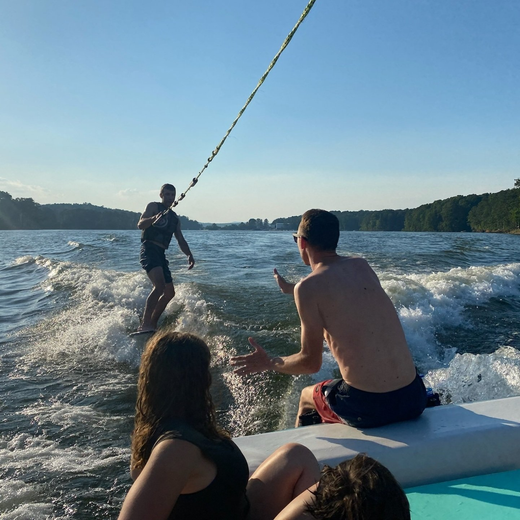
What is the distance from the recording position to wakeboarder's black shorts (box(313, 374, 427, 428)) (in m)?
2.72

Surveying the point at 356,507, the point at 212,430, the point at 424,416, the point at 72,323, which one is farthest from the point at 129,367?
the point at 356,507

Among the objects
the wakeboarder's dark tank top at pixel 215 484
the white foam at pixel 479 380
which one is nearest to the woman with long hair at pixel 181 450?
the wakeboarder's dark tank top at pixel 215 484

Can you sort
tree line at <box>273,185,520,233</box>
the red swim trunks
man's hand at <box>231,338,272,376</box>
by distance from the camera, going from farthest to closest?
tree line at <box>273,185,520,233</box>
the red swim trunks
man's hand at <box>231,338,272,376</box>

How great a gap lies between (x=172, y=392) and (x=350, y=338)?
4.04ft

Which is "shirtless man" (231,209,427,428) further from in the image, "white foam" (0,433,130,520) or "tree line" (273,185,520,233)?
"tree line" (273,185,520,233)

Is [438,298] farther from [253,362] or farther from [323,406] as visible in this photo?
[253,362]

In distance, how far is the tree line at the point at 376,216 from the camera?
78.2 meters

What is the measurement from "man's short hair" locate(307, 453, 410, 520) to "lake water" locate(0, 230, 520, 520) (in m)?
2.41

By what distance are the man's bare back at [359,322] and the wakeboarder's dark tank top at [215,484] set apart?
3.54 ft

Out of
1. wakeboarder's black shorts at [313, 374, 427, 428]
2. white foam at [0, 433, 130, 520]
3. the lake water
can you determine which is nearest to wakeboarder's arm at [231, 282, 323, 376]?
wakeboarder's black shorts at [313, 374, 427, 428]

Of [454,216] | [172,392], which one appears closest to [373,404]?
[172,392]

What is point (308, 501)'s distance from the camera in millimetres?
1612

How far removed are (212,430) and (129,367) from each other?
15.1 ft

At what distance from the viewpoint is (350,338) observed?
8.67ft
